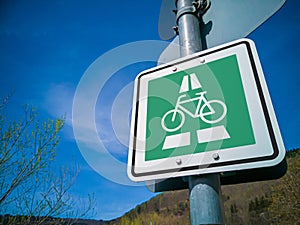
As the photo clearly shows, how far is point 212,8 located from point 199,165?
645 millimetres

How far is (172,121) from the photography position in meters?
0.68

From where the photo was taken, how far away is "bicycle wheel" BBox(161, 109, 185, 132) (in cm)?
66

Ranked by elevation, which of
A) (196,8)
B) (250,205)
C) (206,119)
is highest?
(250,205)

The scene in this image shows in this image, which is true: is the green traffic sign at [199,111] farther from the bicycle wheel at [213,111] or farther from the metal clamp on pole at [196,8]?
the metal clamp on pole at [196,8]

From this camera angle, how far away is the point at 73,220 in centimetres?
485

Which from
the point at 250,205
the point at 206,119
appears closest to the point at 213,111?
the point at 206,119

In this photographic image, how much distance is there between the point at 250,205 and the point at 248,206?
0.60 m

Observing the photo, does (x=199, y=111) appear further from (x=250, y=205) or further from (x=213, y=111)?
(x=250, y=205)

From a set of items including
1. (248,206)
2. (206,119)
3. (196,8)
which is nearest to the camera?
(206,119)

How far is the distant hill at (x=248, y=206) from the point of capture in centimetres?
1180

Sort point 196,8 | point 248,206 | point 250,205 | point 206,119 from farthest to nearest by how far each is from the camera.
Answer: point 248,206 < point 250,205 < point 196,8 < point 206,119

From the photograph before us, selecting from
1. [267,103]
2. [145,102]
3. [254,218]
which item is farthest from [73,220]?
[254,218]

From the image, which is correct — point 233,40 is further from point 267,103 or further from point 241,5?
point 267,103

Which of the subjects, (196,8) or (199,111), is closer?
(199,111)
